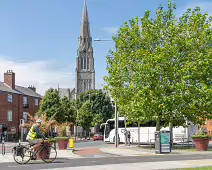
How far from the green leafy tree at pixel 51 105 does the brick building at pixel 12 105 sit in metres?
3.34

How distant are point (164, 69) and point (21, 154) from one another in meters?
15.0

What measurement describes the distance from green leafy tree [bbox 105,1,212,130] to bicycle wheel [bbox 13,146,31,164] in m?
12.5

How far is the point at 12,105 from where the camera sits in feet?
209

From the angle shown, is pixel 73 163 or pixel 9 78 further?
pixel 9 78

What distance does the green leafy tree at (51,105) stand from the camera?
66188 millimetres

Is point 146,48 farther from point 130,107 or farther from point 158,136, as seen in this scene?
point 158,136

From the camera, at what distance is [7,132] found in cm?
6116

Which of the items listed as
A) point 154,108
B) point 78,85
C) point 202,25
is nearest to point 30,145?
point 154,108

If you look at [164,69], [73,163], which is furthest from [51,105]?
[73,163]

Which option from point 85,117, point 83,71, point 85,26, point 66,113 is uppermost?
point 85,26

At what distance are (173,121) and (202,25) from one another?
7982 millimetres

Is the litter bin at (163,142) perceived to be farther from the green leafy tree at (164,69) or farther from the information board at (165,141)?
the green leafy tree at (164,69)

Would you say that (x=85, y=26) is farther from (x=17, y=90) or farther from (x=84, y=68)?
(x=17, y=90)

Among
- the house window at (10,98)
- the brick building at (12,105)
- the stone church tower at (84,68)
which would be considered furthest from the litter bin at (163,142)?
the stone church tower at (84,68)
